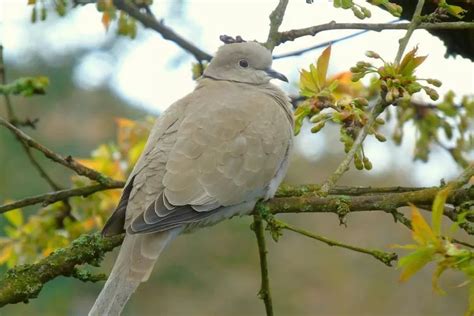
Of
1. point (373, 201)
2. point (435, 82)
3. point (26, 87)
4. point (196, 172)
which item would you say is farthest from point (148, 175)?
point (435, 82)

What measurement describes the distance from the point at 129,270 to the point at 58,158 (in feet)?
1.13

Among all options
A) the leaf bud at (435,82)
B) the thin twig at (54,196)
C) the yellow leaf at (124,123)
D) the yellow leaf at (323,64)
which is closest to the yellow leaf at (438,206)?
the leaf bud at (435,82)

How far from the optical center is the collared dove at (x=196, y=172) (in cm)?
229

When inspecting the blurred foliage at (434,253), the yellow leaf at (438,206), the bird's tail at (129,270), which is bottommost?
the bird's tail at (129,270)

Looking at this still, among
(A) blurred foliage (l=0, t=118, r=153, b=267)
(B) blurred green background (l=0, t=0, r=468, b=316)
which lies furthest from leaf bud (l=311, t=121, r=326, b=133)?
(B) blurred green background (l=0, t=0, r=468, b=316)

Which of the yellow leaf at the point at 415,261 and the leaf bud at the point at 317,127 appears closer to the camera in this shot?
the yellow leaf at the point at 415,261

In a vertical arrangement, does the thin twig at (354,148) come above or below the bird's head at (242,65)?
above

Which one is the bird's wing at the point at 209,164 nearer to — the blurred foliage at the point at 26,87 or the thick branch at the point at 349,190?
the thick branch at the point at 349,190

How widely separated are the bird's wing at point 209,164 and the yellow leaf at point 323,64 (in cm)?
43

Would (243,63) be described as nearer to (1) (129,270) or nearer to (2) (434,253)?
(1) (129,270)

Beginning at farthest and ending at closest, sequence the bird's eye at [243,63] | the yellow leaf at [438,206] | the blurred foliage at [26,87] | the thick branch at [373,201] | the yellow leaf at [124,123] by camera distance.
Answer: the yellow leaf at [124,123]
the bird's eye at [243,63]
the blurred foliage at [26,87]
the thick branch at [373,201]
the yellow leaf at [438,206]

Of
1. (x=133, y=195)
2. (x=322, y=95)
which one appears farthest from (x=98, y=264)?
(x=322, y=95)

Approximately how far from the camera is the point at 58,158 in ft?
7.43

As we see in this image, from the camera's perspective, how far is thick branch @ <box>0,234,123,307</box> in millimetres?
2135
